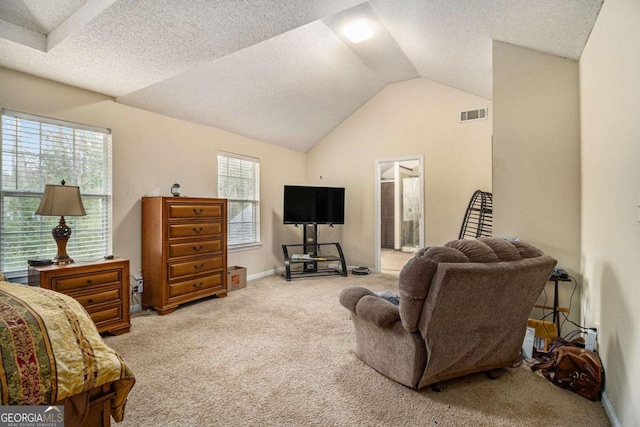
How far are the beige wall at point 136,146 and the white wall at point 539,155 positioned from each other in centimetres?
370

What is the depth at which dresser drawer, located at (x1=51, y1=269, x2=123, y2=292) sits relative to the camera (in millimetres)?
2631

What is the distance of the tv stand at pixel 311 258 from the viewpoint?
5.43 meters

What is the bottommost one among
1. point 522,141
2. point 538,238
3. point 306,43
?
point 538,238

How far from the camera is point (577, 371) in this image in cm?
206

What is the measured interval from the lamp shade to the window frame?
7.11 ft

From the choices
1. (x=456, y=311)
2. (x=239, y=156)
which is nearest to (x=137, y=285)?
(x=239, y=156)

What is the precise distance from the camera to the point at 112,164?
3514mm

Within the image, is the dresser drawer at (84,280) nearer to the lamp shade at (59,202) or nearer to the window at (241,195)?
the lamp shade at (59,202)

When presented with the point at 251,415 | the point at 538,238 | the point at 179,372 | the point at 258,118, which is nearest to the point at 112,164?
the point at 258,118

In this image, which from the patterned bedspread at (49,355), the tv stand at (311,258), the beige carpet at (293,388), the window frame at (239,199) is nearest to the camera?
the patterned bedspread at (49,355)

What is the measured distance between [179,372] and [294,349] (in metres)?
0.89

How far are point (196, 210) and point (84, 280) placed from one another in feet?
4.51

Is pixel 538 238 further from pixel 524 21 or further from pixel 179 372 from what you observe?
pixel 179 372

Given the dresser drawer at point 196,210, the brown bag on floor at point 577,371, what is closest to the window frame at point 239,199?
the dresser drawer at point 196,210
